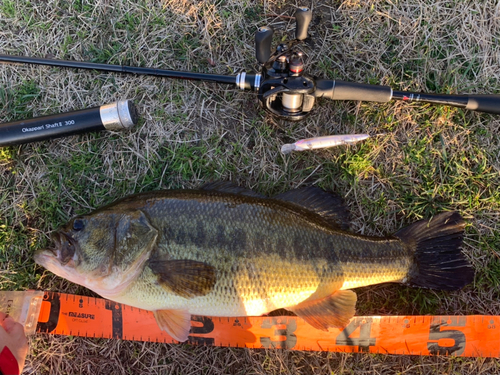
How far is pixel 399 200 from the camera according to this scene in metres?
2.71

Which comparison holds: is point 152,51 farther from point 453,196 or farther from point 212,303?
point 453,196

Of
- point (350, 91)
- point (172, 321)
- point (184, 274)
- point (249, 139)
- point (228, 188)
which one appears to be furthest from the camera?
point (249, 139)

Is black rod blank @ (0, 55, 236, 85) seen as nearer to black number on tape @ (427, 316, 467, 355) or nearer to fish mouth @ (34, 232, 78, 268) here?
fish mouth @ (34, 232, 78, 268)

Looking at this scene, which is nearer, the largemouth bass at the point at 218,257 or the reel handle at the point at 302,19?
the largemouth bass at the point at 218,257

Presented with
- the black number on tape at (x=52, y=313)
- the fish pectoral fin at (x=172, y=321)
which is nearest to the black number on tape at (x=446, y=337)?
the fish pectoral fin at (x=172, y=321)

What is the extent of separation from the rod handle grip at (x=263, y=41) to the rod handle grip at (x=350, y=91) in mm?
459

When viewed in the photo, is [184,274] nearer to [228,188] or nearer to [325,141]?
[228,188]

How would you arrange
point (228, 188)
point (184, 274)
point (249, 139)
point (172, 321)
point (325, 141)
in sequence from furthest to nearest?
point (249, 139) → point (325, 141) → point (228, 188) → point (172, 321) → point (184, 274)

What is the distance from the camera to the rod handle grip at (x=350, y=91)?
2.46 metres

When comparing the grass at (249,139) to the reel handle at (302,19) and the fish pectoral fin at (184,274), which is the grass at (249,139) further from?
the fish pectoral fin at (184,274)

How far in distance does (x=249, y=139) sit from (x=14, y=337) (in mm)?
2302

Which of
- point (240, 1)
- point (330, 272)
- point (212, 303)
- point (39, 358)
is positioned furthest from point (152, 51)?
point (39, 358)

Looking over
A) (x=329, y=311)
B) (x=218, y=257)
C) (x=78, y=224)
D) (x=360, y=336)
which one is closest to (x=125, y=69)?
(x=78, y=224)

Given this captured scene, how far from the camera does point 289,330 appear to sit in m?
2.52
